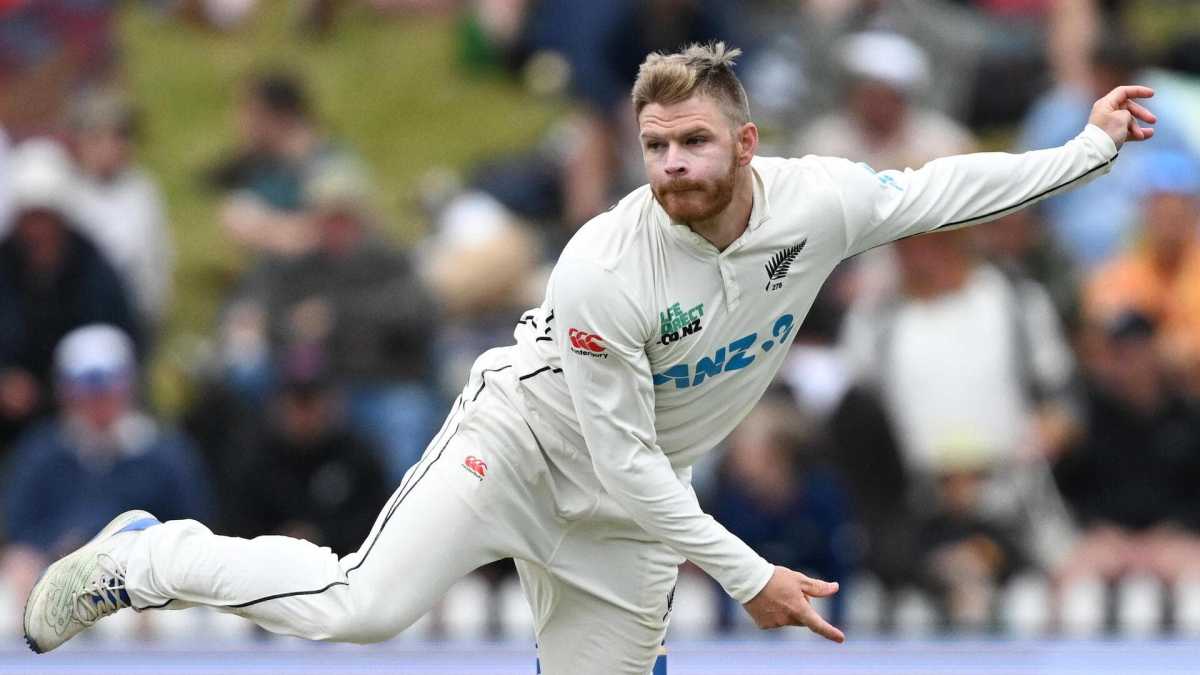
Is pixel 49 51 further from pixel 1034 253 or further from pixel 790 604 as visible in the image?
pixel 790 604

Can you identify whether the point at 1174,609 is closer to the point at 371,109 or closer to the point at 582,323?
the point at 582,323

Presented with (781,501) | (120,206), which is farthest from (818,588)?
(120,206)

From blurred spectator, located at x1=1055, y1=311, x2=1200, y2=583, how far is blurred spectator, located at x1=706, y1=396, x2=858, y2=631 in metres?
1.10

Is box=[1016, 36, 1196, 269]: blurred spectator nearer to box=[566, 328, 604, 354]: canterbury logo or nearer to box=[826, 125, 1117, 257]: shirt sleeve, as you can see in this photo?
box=[826, 125, 1117, 257]: shirt sleeve

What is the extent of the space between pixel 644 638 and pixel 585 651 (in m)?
0.18

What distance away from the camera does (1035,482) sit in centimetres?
971

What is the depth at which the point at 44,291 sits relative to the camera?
11.2m

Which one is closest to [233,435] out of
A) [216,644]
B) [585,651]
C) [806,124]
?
[216,644]

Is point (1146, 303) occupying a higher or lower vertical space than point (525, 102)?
lower

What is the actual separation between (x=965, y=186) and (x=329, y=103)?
26.3ft

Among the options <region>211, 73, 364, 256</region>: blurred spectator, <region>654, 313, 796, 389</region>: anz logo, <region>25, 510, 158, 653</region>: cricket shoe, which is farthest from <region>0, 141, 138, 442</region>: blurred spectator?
<region>654, 313, 796, 389</region>: anz logo

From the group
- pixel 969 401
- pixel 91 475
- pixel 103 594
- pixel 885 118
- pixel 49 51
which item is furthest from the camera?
pixel 49 51

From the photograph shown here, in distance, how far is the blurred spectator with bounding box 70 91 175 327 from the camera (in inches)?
461

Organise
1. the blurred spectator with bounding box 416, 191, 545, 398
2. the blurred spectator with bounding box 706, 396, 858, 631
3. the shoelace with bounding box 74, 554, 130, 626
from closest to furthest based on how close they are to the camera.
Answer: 1. the shoelace with bounding box 74, 554, 130, 626
2. the blurred spectator with bounding box 706, 396, 858, 631
3. the blurred spectator with bounding box 416, 191, 545, 398
